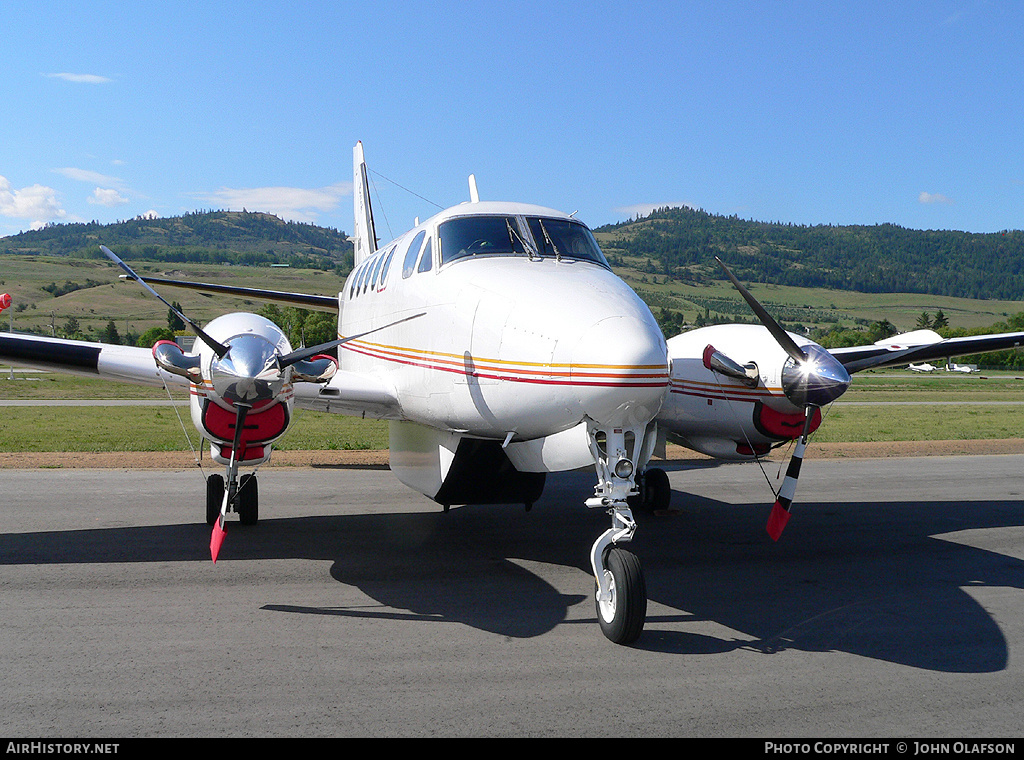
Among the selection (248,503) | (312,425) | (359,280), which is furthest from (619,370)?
(312,425)

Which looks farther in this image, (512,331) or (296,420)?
(296,420)

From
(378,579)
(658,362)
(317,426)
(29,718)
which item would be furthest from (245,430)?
(317,426)

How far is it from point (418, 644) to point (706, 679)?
2066 millimetres

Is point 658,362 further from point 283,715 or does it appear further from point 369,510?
point 369,510

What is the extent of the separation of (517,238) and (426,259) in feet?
3.53

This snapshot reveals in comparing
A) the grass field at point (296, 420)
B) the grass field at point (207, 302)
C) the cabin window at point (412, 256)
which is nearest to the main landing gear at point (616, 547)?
the cabin window at point (412, 256)

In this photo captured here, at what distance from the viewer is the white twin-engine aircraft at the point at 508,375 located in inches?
228

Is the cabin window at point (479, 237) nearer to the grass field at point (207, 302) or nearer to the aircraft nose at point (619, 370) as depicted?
the aircraft nose at point (619, 370)

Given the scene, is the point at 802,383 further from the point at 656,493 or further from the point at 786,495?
the point at 656,493

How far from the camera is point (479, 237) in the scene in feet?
24.6

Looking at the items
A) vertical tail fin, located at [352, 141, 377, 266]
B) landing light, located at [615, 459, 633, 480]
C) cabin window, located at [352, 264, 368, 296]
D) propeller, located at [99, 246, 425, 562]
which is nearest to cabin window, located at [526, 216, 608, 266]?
propeller, located at [99, 246, 425, 562]

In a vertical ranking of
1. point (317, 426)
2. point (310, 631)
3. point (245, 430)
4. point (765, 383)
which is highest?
point (765, 383)

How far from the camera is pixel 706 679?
5.24 m

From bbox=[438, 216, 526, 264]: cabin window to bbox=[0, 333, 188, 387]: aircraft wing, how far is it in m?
3.31
